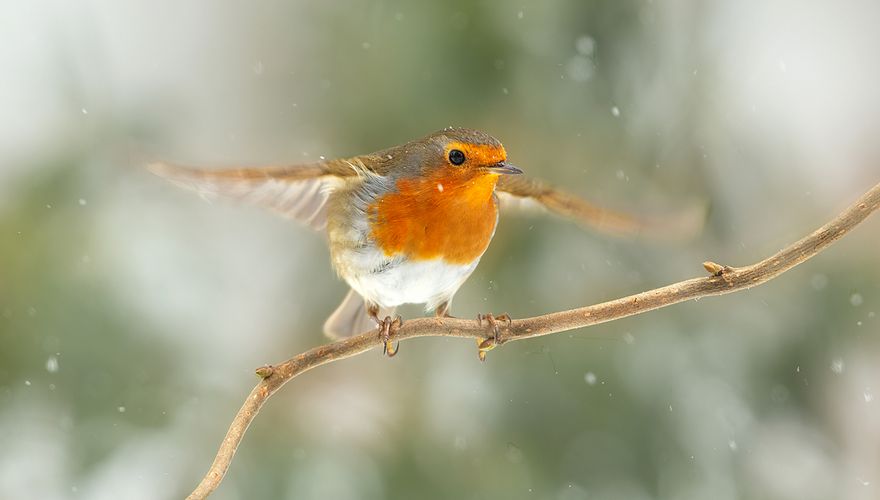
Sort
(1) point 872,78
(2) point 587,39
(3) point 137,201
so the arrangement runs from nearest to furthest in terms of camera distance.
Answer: (2) point 587,39 → (3) point 137,201 → (1) point 872,78

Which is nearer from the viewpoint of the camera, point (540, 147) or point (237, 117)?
point (540, 147)

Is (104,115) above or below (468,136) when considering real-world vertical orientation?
above

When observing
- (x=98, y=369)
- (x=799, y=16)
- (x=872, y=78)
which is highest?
(x=799, y=16)

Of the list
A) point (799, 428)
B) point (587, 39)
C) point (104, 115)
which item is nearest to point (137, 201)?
point (104, 115)

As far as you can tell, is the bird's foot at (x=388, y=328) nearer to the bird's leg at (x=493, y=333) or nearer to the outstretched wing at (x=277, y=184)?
the bird's leg at (x=493, y=333)

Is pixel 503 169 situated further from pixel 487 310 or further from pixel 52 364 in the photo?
pixel 52 364

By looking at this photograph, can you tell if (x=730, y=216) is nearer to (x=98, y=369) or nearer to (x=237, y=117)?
(x=237, y=117)

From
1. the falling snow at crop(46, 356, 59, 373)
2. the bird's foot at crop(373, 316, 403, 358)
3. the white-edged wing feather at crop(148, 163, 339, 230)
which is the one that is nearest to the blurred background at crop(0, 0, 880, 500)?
the falling snow at crop(46, 356, 59, 373)

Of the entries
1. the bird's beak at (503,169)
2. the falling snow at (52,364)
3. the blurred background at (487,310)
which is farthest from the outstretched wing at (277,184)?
the falling snow at (52,364)
